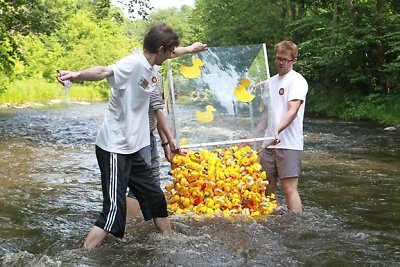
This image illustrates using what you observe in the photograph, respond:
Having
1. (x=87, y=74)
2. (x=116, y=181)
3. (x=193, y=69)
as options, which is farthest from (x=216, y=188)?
(x=87, y=74)

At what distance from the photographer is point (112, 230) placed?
3.96 m

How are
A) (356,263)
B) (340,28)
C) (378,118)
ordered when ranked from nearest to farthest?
1. (356,263)
2. (378,118)
3. (340,28)

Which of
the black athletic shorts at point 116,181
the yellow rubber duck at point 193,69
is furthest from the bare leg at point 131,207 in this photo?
the yellow rubber duck at point 193,69

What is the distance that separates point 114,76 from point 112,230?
1.13 metres

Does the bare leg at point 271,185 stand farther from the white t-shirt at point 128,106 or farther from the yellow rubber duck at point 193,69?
the white t-shirt at point 128,106

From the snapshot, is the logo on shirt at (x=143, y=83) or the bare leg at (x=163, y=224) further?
the bare leg at (x=163, y=224)

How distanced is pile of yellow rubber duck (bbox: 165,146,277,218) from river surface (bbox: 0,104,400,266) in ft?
0.41

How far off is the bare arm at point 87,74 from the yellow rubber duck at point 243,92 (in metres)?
1.97

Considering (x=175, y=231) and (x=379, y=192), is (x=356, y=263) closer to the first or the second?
(x=175, y=231)

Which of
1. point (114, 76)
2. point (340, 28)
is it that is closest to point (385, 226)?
point (114, 76)

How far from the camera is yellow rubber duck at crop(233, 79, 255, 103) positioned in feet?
→ 17.7

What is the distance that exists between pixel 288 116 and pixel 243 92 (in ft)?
2.31

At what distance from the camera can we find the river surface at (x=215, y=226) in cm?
405

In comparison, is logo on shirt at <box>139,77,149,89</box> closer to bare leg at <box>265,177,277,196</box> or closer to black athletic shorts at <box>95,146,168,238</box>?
black athletic shorts at <box>95,146,168,238</box>
